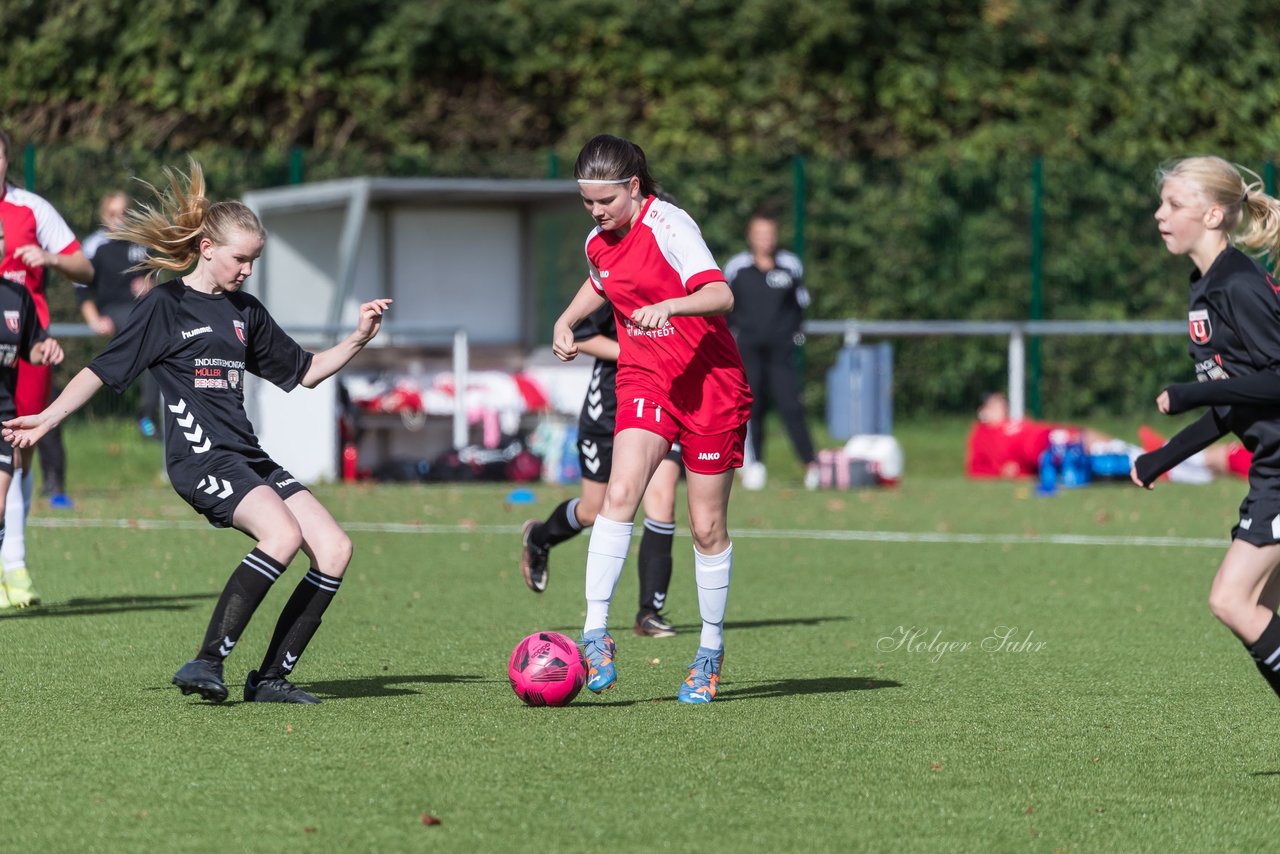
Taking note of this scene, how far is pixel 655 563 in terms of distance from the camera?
8500 millimetres

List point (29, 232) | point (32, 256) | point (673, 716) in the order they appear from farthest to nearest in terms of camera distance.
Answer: point (29, 232), point (32, 256), point (673, 716)

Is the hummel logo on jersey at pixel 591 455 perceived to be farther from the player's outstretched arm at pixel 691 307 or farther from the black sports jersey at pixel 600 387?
the player's outstretched arm at pixel 691 307

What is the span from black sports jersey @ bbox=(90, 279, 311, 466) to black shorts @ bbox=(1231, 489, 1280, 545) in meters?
3.20

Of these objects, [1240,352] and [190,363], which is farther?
[190,363]

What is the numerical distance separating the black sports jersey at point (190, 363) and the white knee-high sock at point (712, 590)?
5.25ft

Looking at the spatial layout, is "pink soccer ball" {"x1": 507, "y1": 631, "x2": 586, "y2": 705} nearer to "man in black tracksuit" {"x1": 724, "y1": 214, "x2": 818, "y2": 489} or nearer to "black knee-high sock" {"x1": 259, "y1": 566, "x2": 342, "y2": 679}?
"black knee-high sock" {"x1": 259, "y1": 566, "x2": 342, "y2": 679}

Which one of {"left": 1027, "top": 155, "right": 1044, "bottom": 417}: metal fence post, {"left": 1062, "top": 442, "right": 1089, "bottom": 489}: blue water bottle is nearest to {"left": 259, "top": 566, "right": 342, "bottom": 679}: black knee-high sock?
{"left": 1062, "top": 442, "right": 1089, "bottom": 489}: blue water bottle

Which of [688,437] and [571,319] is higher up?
[571,319]

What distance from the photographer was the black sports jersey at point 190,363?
6.53 metres

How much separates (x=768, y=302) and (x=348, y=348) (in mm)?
A: 9560

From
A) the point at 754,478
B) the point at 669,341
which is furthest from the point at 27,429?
the point at 754,478

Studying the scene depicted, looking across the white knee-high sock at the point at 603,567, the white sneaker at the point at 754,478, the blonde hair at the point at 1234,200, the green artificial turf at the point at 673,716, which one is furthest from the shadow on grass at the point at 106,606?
the white sneaker at the point at 754,478

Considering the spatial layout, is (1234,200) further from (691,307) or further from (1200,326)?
(691,307)

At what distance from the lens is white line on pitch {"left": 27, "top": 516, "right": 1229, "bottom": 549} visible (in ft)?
40.8
